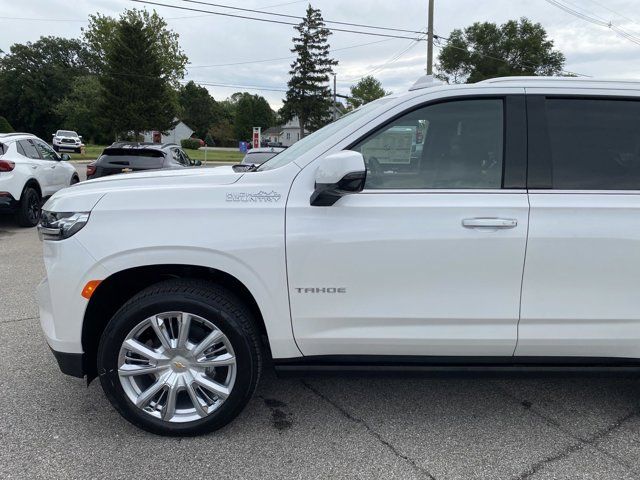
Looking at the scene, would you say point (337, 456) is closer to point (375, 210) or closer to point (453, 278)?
point (453, 278)

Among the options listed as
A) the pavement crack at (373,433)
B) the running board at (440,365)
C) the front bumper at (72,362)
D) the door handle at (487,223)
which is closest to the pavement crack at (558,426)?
the running board at (440,365)

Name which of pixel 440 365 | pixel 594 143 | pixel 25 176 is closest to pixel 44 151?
pixel 25 176

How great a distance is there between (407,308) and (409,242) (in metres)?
0.35

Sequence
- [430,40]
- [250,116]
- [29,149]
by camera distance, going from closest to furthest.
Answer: [29,149]
[430,40]
[250,116]

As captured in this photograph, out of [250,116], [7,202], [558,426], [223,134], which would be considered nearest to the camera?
[558,426]

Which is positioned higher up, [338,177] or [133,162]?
[338,177]

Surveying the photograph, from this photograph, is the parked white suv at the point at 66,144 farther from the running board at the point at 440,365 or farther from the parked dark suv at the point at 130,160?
the running board at the point at 440,365

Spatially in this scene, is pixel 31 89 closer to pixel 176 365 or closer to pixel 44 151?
pixel 44 151

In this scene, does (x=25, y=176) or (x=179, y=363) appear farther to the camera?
(x=25, y=176)

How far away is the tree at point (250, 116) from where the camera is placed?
108 metres

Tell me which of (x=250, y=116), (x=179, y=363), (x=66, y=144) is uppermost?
(x=250, y=116)

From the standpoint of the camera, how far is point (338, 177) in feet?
8.05

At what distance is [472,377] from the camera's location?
9.04ft

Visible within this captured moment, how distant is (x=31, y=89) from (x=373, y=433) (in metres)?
84.9
